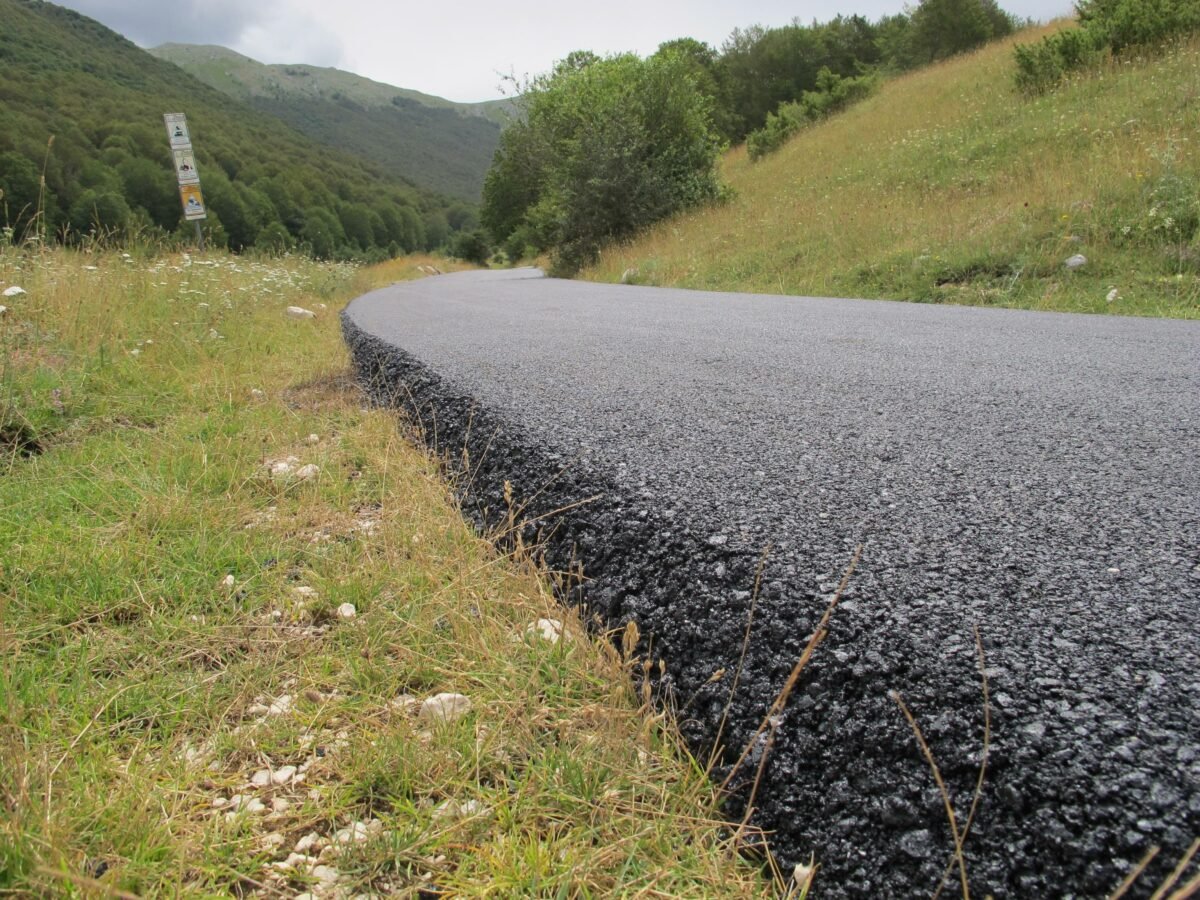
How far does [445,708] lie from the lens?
4.17 ft

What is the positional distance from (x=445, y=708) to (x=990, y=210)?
341 inches

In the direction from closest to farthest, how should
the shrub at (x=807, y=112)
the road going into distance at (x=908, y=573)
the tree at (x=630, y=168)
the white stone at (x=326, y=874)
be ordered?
the road going into distance at (x=908, y=573) → the white stone at (x=326, y=874) → the tree at (x=630, y=168) → the shrub at (x=807, y=112)

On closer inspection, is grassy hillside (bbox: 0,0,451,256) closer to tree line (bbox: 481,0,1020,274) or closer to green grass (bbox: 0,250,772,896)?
green grass (bbox: 0,250,772,896)

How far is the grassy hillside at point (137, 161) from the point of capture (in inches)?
680

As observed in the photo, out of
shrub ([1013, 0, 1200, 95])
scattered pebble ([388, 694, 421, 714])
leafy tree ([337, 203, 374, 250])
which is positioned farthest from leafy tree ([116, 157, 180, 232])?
scattered pebble ([388, 694, 421, 714])

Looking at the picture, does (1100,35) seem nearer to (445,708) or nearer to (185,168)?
(185,168)

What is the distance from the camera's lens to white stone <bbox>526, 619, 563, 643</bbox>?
1475mm

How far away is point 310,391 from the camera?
416 centimetres

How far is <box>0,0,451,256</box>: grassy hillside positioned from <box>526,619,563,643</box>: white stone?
15.9 ft

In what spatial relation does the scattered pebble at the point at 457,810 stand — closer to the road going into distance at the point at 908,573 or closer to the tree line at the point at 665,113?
the road going into distance at the point at 908,573

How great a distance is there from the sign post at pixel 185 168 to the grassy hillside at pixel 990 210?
21.7 ft

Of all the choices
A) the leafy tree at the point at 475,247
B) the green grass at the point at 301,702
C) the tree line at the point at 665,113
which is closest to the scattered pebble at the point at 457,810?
the green grass at the point at 301,702

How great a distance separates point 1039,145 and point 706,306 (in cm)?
664

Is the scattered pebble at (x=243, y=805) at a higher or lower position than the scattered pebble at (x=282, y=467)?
lower
